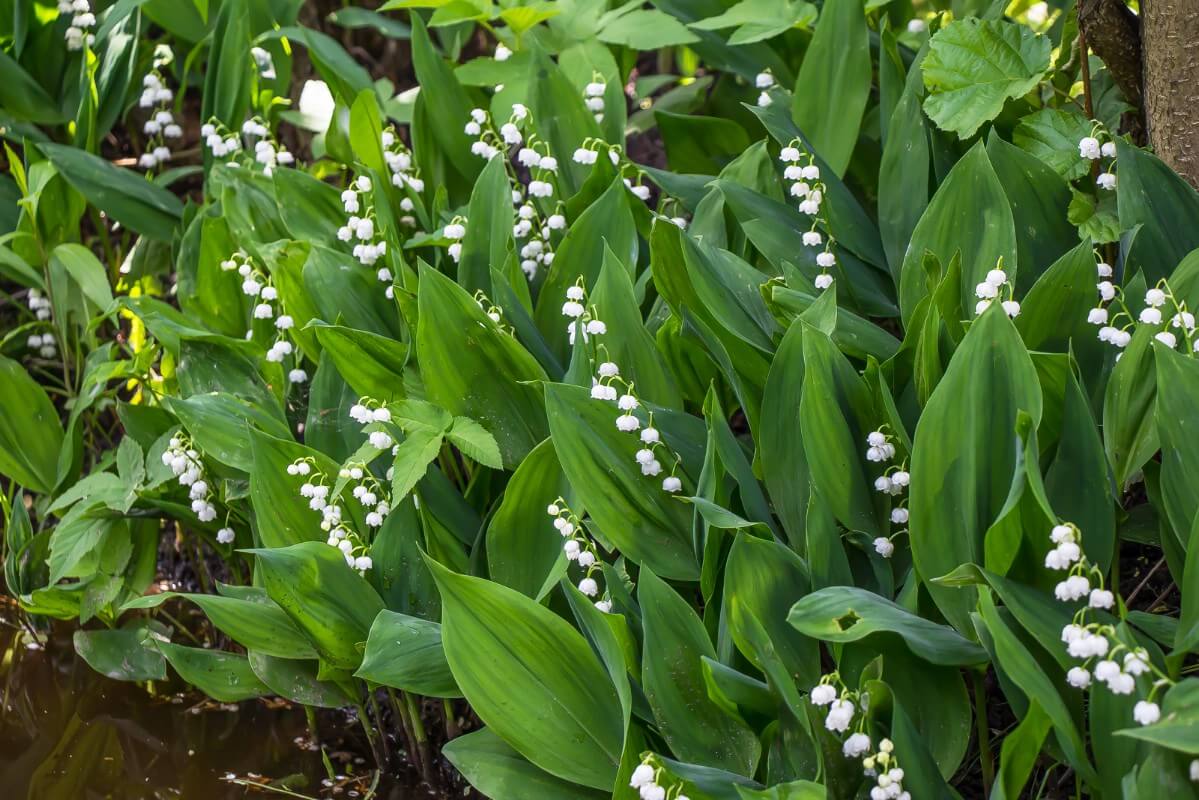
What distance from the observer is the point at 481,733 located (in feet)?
5.24

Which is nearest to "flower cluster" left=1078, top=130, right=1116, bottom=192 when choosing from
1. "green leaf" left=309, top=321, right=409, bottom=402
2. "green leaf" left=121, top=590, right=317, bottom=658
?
"green leaf" left=309, top=321, right=409, bottom=402

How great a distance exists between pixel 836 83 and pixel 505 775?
1.32m

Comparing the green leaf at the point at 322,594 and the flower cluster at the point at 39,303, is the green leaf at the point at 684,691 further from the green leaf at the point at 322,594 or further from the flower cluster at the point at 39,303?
the flower cluster at the point at 39,303

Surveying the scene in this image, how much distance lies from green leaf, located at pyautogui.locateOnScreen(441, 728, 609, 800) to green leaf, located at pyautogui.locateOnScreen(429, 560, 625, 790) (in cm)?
6

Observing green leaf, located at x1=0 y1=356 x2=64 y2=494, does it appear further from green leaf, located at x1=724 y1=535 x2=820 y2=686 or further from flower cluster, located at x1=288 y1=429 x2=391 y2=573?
green leaf, located at x1=724 y1=535 x2=820 y2=686

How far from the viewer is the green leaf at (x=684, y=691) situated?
1.42 m

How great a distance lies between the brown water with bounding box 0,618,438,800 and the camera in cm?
197

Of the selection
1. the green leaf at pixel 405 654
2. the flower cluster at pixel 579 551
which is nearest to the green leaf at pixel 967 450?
the flower cluster at pixel 579 551

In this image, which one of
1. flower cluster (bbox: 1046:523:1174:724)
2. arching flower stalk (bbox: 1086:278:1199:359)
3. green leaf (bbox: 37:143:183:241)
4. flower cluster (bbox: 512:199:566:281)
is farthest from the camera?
green leaf (bbox: 37:143:183:241)

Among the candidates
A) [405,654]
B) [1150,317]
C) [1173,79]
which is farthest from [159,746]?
[1173,79]

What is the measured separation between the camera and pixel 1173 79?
1.79 m

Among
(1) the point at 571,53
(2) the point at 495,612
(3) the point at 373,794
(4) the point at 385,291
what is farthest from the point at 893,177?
(3) the point at 373,794

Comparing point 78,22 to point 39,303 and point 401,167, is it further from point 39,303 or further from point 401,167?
→ point 401,167

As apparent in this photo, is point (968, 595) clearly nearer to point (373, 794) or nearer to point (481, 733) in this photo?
point (481, 733)
